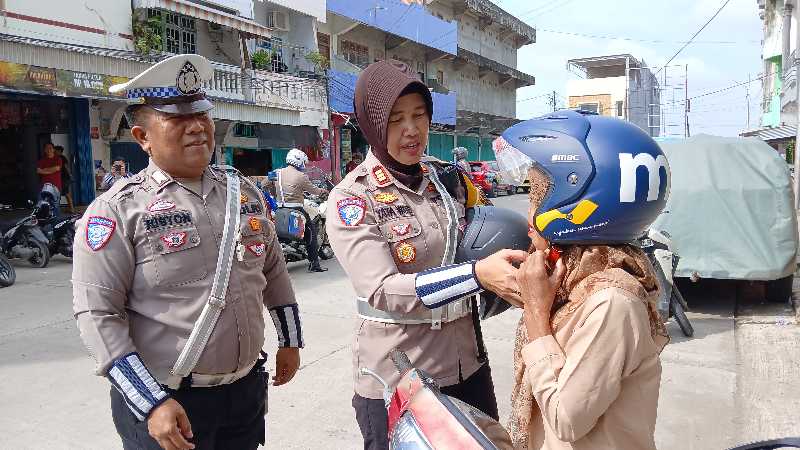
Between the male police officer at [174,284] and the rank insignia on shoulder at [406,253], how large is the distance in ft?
1.65

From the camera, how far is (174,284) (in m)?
1.90

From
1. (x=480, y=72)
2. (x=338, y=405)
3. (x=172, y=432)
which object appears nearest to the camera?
(x=172, y=432)

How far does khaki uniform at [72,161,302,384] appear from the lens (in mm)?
1779

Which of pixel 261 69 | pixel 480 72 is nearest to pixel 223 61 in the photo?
pixel 261 69

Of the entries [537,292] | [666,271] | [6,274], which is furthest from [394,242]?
[6,274]

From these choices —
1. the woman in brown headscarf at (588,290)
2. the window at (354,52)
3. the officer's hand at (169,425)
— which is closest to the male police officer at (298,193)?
the officer's hand at (169,425)

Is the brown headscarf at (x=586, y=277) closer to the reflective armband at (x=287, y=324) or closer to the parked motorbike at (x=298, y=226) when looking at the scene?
the reflective armband at (x=287, y=324)

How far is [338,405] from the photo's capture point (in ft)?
12.8

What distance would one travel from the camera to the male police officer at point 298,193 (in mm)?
8508

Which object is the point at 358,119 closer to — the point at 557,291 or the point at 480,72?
the point at 557,291

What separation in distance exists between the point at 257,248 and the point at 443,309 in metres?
0.64

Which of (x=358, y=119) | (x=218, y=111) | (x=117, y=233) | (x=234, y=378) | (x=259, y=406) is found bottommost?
(x=259, y=406)

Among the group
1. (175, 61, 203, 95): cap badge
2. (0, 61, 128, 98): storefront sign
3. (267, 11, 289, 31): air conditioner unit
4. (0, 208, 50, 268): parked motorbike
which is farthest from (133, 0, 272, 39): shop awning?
(175, 61, 203, 95): cap badge

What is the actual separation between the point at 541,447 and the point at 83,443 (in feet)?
9.30
